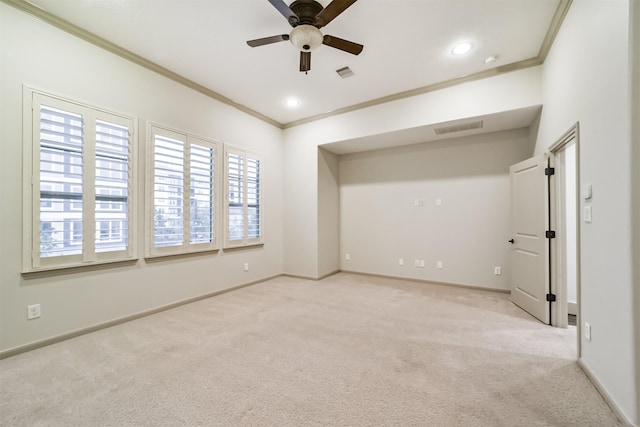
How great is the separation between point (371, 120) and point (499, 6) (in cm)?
211

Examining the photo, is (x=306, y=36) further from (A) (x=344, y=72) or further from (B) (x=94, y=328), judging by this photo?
(B) (x=94, y=328)

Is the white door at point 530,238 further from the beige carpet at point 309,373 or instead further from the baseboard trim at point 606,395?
the baseboard trim at point 606,395

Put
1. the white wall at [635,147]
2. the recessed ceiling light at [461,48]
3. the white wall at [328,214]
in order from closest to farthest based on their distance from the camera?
the white wall at [635,147]
the recessed ceiling light at [461,48]
the white wall at [328,214]

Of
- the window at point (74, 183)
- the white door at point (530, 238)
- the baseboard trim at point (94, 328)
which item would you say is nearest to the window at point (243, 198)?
the baseboard trim at point (94, 328)

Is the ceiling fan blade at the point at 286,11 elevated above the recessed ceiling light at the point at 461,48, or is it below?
below

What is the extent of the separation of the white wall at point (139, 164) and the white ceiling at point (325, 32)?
11.6 inches

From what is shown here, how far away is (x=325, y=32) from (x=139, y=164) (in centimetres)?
261

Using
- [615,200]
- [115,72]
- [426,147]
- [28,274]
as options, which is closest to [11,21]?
[115,72]

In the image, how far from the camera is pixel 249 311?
331cm

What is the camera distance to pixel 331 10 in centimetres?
214

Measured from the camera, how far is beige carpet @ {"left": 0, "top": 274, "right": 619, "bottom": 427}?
1575 millimetres

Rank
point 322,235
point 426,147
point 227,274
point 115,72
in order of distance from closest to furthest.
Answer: point 115,72, point 227,274, point 426,147, point 322,235

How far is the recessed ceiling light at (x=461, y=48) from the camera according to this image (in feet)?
9.51

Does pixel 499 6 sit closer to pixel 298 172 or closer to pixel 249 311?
pixel 298 172
